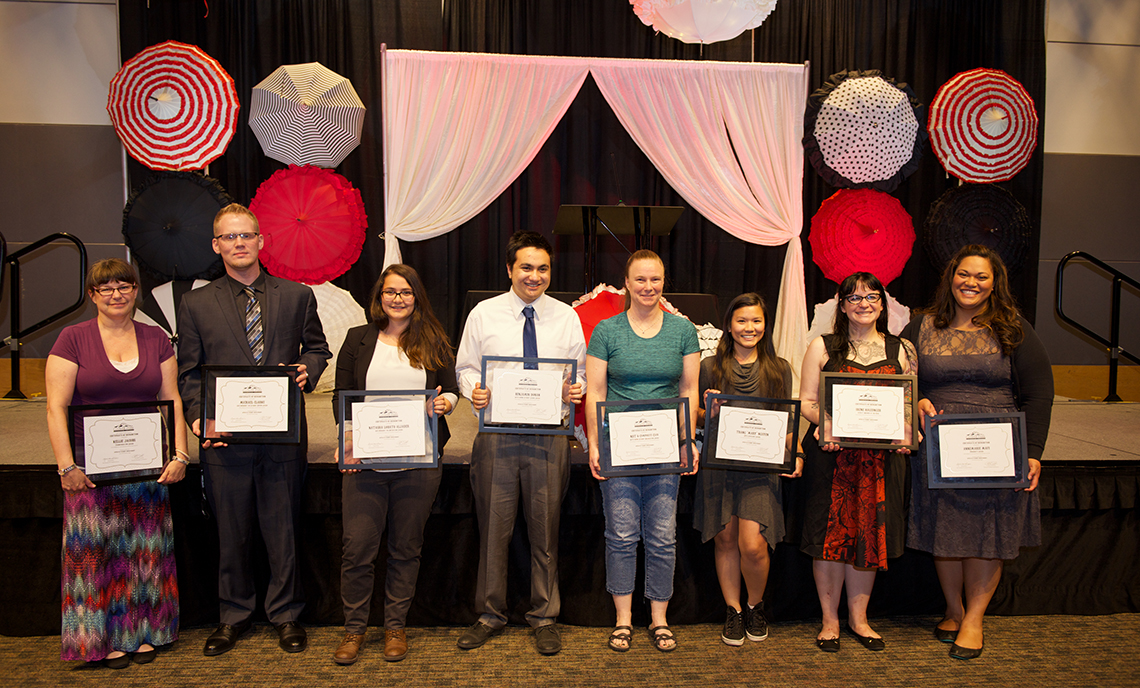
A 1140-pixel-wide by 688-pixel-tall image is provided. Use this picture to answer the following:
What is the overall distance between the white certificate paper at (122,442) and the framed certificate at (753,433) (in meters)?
2.09

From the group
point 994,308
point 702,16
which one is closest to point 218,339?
point 994,308

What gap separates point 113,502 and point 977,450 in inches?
130

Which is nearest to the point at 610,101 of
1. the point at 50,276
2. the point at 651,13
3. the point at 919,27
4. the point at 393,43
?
the point at 651,13

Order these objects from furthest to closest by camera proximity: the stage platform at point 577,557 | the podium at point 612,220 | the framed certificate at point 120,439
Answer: the podium at point 612,220, the stage platform at point 577,557, the framed certificate at point 120,439

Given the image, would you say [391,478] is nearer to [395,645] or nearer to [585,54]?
[395,645]

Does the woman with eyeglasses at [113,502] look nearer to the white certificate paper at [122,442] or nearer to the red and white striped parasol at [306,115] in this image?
the white certificate paper at [122,442]

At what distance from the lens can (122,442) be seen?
7.77 ft

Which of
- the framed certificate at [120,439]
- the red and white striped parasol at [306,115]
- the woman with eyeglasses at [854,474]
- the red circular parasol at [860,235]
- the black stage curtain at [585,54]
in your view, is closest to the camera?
the framed certificate at [120,439]

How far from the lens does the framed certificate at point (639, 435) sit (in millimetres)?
2438

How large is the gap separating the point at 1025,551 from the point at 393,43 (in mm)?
5585

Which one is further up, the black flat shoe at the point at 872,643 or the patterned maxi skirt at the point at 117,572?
the patterned maxi skirt at the point at 117,572

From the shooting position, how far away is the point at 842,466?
103 inches

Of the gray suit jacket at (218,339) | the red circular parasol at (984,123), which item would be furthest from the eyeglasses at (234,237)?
the red circular parasol at (984,123)

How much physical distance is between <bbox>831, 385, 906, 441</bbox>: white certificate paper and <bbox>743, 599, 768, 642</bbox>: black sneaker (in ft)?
2.86
